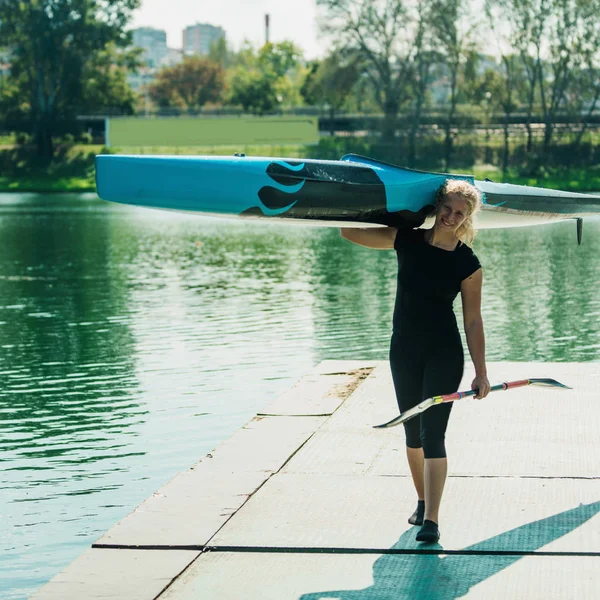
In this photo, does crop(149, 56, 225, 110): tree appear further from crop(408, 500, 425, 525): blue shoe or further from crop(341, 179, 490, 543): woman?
crop(408, 500, 425, 525): blue shoe

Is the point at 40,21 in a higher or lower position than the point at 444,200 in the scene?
higher

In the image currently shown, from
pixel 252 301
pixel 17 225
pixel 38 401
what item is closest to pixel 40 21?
pixel 17 225

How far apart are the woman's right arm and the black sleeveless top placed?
31 cm

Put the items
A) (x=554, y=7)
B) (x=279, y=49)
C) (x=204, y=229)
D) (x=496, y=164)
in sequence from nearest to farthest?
(x=204, y=229)
(x=554, y=7)
(x=496, y=164)
(x=279, y=49)

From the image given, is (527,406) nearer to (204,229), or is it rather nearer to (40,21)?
(204,229)

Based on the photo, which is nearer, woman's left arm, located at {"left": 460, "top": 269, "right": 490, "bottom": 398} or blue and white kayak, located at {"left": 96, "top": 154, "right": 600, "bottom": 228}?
woman's left arm, located at {"left": 460, "top": 269, "right": 490, "bottom": 398}

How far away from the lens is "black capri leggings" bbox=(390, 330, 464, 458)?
5570 mm

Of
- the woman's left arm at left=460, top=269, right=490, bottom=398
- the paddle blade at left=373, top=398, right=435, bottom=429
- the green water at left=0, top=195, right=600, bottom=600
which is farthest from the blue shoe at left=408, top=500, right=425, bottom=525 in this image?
the green water at left=0, top=195, right=600, bottom=600

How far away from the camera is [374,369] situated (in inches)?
407

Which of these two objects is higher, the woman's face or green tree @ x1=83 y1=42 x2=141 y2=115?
green tree @ x1=83 y1=42 x2=141 y2=115

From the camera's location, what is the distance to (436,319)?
18.4 feet

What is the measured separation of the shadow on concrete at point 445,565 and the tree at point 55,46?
73241mm

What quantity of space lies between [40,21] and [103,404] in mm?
67758

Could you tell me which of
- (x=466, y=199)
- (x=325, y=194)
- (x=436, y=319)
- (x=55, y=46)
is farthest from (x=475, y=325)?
(x=55, y=46)
